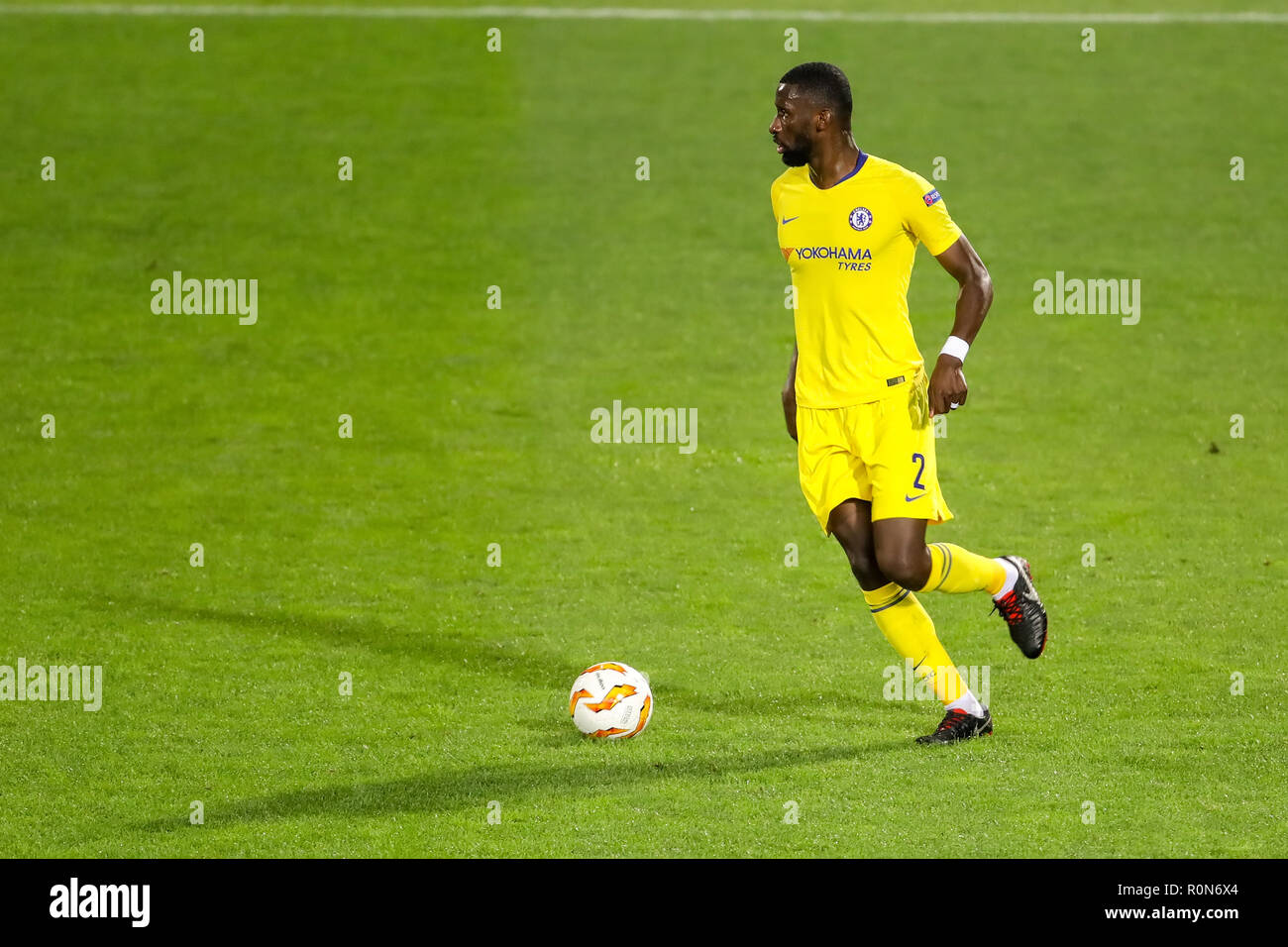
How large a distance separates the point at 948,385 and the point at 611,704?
2.01m

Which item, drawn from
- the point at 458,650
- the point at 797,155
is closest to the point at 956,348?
the point at 797,155

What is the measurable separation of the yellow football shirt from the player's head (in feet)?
0.46

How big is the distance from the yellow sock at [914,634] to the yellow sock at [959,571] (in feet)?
0.51

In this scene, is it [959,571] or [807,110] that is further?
[959,571]

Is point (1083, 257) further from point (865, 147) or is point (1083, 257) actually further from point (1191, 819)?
point (1191, 819)

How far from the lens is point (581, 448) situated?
12594 mm

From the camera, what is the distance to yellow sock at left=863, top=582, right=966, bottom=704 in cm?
721

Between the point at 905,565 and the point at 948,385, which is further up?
the point at 948,385

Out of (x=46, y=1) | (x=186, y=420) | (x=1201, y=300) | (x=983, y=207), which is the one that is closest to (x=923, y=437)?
(x=186, y=420)

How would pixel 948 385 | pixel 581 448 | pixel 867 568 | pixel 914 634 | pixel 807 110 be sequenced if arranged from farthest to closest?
1. pixel 581 448
2. pixel 914 634
3. pixel 867 568
4. pixel 807 110
5. pixel 948 385

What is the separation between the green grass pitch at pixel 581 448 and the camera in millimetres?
6891

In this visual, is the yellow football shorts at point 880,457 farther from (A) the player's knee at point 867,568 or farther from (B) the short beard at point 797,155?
(B) the short beard at point 797,155

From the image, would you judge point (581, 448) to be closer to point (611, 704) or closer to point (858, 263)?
point (611, 704)

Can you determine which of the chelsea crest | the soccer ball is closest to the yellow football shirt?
the chelsea crest
